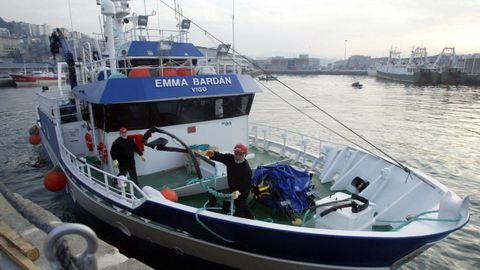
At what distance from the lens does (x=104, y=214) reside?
7066mm

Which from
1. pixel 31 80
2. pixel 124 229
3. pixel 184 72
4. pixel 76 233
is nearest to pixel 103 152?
pixel 124 229

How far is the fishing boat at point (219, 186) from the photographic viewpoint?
4699 mm

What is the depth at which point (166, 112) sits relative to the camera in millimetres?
7859

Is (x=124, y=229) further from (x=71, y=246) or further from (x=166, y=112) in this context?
(x=166, y=112)

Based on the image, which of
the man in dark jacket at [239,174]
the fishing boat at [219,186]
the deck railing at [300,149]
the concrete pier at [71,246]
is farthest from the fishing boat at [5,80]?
the man in dark jacket at [239,174]

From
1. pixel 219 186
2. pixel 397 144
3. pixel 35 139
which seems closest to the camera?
pixel 219 186

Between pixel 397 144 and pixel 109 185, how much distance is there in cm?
1693

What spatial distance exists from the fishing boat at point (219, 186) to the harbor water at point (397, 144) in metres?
1.26

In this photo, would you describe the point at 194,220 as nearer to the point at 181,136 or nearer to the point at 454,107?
the point at 181,136

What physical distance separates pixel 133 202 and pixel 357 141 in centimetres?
1658

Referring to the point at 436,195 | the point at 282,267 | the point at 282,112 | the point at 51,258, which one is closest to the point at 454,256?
the point at 436,195

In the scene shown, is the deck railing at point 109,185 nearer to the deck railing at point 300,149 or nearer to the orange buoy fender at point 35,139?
the deck railing at point 300,149

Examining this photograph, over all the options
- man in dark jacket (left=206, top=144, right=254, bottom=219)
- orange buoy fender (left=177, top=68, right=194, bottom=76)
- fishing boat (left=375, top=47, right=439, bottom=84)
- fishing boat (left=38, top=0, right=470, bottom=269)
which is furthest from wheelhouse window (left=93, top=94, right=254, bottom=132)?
fishing boat (left=375, top=47, right=439, bottom=84)

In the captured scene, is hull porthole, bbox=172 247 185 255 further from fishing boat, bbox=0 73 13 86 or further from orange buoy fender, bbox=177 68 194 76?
fishing boat, bbox=0 73 13 86
